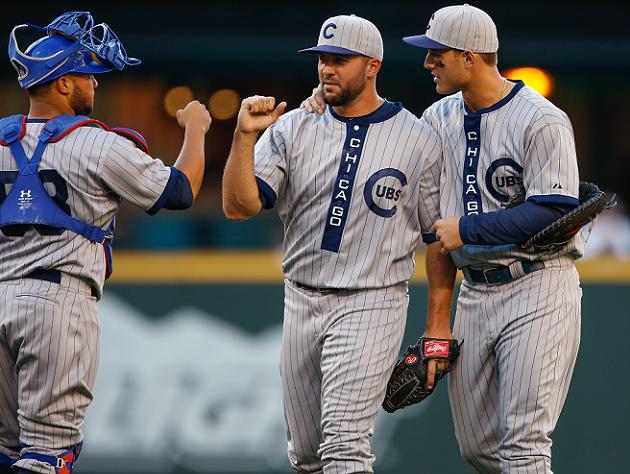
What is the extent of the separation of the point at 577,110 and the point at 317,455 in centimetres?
724

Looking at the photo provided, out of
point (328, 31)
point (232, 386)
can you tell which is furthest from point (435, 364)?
point (232, 386)

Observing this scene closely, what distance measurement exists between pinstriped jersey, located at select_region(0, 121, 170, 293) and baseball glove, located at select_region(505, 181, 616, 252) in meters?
1.48

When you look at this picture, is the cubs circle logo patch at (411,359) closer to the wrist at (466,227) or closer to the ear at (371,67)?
the wrist at (466,227)

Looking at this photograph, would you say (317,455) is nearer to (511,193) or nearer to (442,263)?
(442,263)

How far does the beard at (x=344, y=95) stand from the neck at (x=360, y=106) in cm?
4

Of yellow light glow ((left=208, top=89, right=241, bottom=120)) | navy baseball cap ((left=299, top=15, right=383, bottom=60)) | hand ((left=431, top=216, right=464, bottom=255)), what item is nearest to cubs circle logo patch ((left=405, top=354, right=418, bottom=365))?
hand ((left=431, top=216, right=464, bottom=255))

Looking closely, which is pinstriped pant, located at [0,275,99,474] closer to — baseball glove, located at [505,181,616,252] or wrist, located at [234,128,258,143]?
wrist, located at [234,128,258,143]

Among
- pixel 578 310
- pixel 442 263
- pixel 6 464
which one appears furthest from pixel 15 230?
pixel 578 310

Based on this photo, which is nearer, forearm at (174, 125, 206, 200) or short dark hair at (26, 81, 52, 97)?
short dark hair at (26, 81, 52, 97)

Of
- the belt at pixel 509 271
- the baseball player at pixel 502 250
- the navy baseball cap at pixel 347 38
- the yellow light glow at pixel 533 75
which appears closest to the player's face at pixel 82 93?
the navy baseball cap at pixel 347 38

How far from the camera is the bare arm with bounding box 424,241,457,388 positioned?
5.03m

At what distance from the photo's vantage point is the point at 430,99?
11.1 meters

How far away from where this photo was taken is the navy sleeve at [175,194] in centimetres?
460

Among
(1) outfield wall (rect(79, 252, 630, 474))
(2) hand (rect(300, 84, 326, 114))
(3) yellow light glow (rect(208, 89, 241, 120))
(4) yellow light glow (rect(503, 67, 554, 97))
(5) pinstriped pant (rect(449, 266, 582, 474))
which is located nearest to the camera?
(5) pinstriped pant (rect(449, 266, 582, 474))
